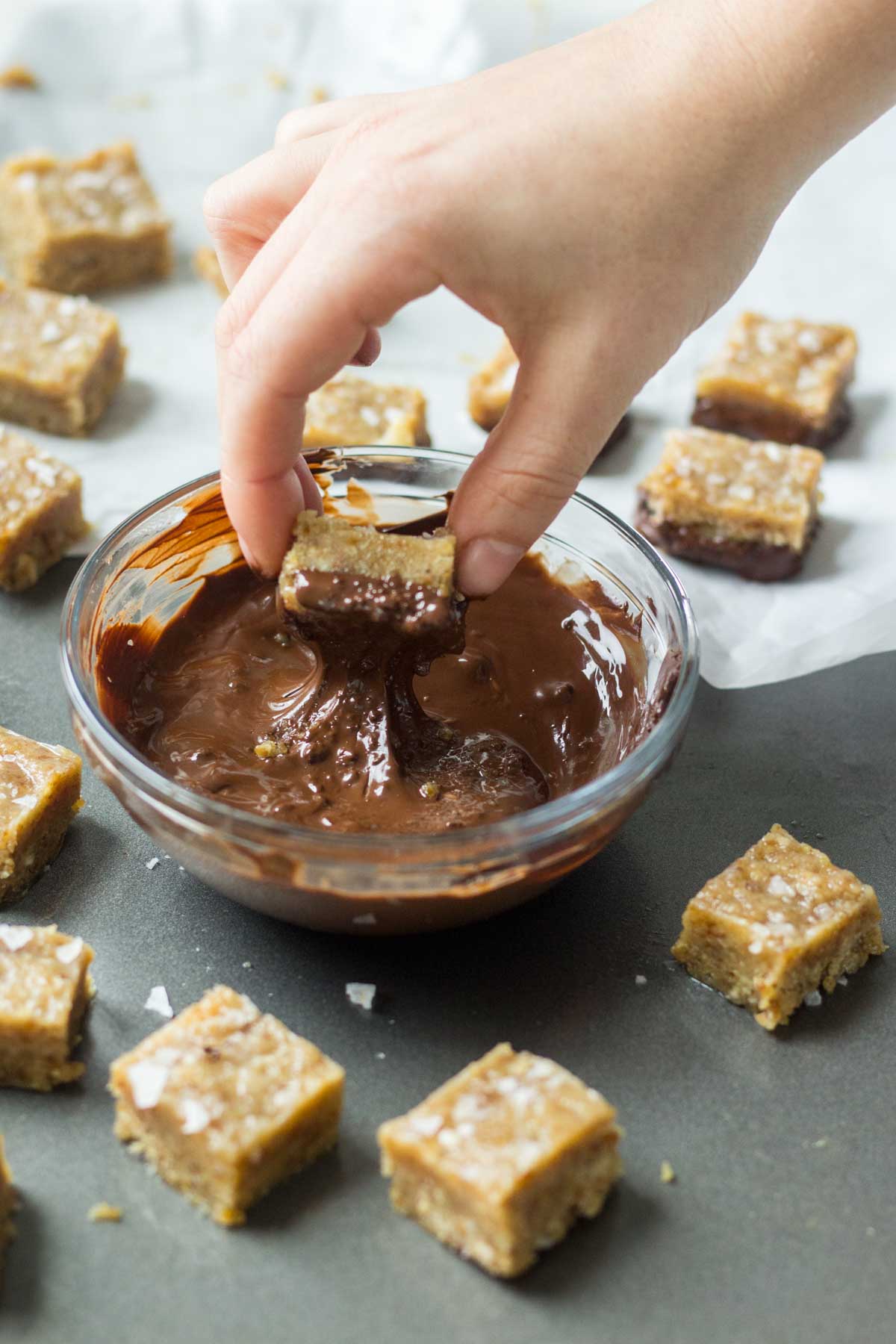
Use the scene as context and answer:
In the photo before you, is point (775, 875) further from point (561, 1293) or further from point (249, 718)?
point (249, 718)

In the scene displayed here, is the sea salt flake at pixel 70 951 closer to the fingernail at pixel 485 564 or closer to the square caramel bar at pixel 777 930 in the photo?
the fingernail at pixel 485 564

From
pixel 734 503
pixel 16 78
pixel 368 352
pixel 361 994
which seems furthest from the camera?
pixel 16 78

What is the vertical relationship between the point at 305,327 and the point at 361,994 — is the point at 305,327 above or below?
above

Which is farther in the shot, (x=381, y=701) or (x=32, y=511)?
(x=32, y=511)

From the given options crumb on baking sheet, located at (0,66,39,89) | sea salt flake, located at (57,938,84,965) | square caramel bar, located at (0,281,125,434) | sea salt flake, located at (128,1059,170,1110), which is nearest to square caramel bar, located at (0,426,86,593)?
square caramel bar, located at (0,281,125,434)

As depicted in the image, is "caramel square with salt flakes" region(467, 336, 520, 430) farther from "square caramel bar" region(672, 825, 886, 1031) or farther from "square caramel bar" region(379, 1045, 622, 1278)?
"square caramel bar" region(379, 1045, 622, 1278)

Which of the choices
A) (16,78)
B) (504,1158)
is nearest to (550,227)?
(504,1158)

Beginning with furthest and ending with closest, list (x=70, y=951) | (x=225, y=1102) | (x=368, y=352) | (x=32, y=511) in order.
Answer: (x=32, y=511) < (x=368, y=352) < (x=70, y=951) < (x=225, y=1102)

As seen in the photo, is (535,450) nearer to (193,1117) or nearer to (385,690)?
(385,690)
